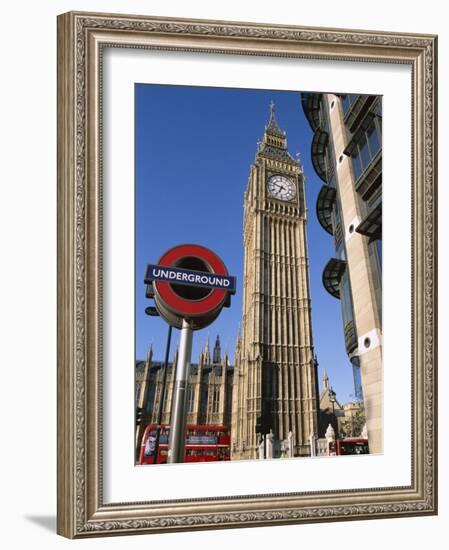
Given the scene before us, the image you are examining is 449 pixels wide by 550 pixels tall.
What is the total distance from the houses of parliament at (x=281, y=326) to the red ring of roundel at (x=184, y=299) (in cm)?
29

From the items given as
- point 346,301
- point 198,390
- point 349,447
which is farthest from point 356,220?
point 198,390

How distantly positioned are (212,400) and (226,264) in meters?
1.16

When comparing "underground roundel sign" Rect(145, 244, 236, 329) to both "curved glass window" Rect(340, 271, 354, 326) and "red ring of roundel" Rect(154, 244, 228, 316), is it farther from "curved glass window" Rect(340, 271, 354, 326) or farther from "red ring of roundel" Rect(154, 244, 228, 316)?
"curved glass window" Rect(340, 271, 354, 326)

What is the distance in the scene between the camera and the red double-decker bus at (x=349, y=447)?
821 cm

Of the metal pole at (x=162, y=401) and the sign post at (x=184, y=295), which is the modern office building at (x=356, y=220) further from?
the metal pole at (x=162, y=401)

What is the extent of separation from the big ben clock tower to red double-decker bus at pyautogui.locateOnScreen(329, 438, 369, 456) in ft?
0.76

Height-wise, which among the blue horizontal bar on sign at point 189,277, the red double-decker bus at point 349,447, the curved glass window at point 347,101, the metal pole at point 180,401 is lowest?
the red double-decker bus at point 349,447

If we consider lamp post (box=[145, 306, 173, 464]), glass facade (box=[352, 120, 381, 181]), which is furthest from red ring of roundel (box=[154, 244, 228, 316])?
glass facade (box=[352, 120, 381, 181])

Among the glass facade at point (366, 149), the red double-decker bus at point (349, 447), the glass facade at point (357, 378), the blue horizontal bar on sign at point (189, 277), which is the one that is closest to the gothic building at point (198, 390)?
the blue horizontal bar on sign at point (189, 277)

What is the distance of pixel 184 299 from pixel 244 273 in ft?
1.93

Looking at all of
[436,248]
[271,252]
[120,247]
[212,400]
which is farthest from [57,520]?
[436,248]

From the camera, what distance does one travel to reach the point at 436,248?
8578 mm

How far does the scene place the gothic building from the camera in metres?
7.60

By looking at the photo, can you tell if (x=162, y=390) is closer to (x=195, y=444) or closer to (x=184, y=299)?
(x=195, y=444)
